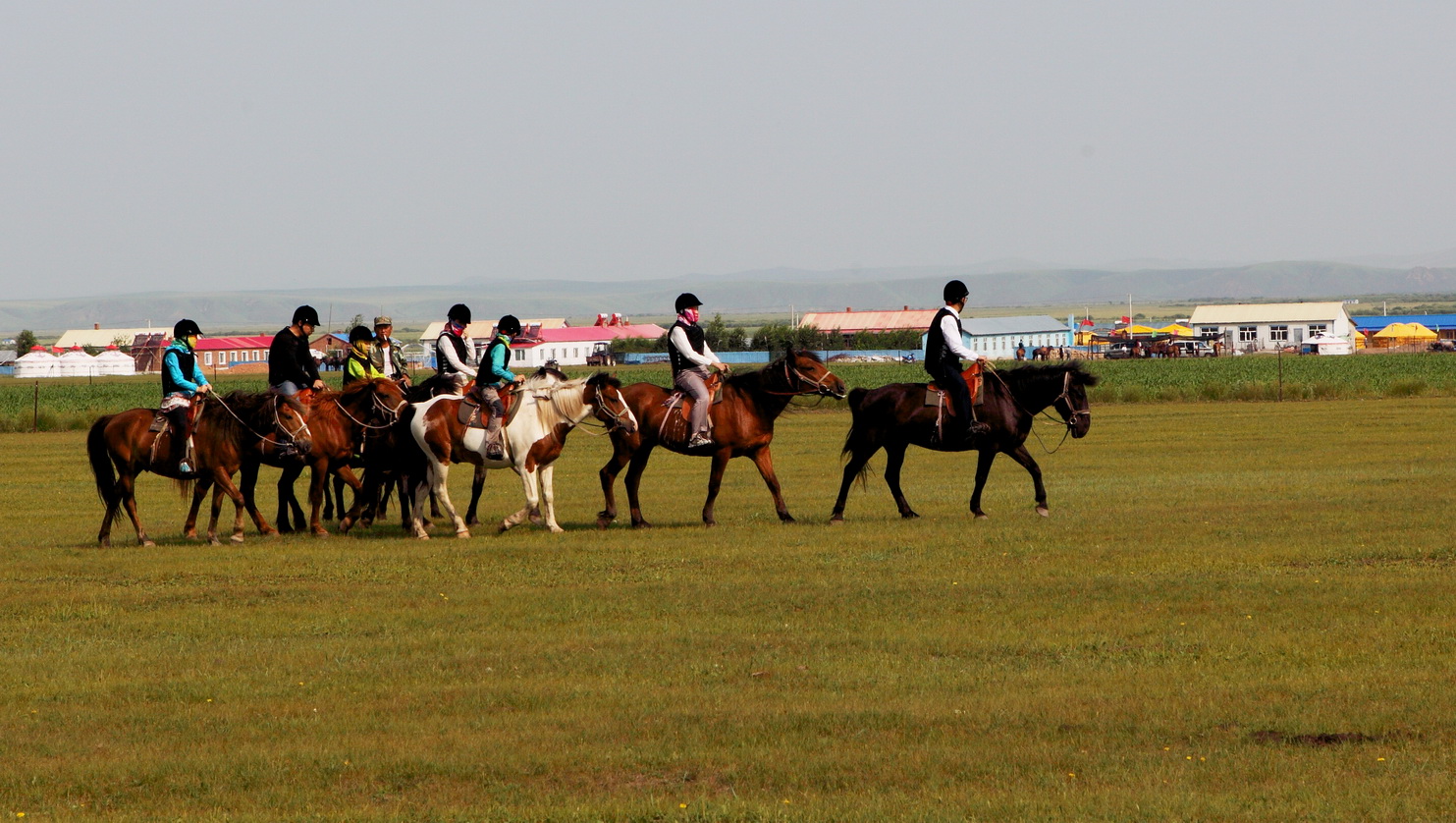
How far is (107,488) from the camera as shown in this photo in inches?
698

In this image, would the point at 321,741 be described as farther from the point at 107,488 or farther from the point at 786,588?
the point at 107,488

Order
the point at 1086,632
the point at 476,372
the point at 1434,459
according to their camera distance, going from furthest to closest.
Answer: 1. the point at 1434,459
2. the point at 476,372
3. the point at 1086,632

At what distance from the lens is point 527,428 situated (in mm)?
17969

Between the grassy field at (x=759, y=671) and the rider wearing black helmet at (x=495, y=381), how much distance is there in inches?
43.0

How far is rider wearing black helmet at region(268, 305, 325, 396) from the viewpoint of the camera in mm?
18688

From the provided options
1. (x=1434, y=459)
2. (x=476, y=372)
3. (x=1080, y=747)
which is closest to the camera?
(x=1080, y=747)

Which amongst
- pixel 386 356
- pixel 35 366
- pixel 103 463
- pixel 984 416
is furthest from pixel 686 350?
pixel 35 366

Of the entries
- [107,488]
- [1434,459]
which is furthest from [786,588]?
[1434,459]

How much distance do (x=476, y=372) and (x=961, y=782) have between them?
12.3m

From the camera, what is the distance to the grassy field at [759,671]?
24.9 feet

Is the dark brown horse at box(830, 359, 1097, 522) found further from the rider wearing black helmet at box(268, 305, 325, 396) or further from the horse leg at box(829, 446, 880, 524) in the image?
the rider wearing black helmet at box(268, 305, 325, 396)

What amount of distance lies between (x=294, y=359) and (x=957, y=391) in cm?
797

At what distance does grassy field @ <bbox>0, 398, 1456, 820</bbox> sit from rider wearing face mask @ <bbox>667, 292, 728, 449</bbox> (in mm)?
1236

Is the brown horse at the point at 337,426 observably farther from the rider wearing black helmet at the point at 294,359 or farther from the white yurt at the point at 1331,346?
the white yurt at the point at 1331,346
